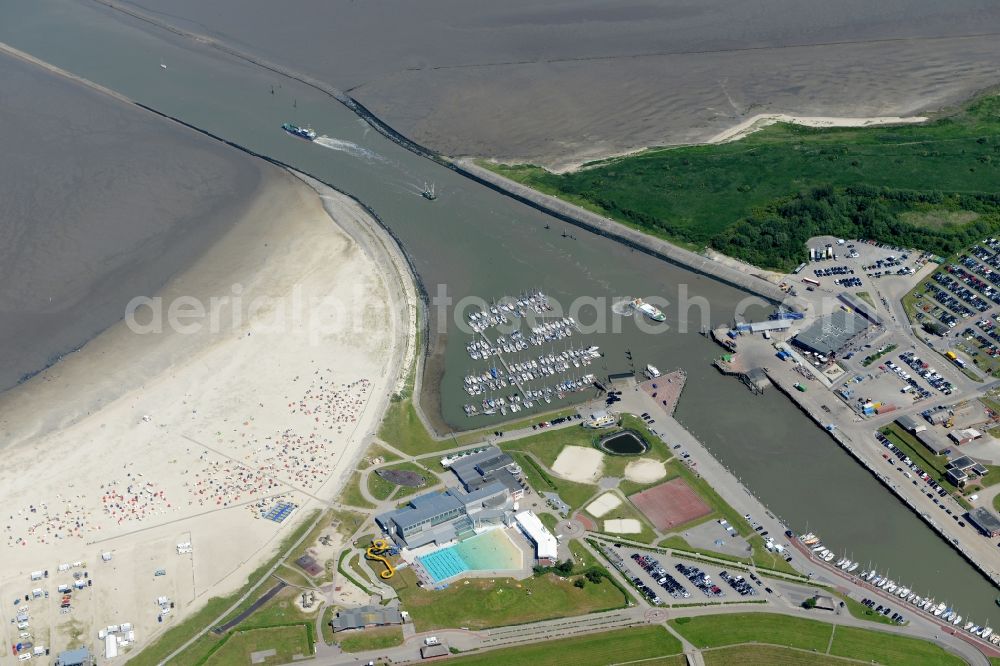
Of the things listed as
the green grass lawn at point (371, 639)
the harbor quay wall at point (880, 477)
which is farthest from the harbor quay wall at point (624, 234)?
the green grass lawn at point (371, 639)

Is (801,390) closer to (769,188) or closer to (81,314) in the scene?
(769,188)

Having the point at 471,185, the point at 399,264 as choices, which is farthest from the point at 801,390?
the point at 471,185

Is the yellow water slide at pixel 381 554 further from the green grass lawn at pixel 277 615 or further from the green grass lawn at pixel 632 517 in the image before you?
the green grass lawn at pixel 632 517

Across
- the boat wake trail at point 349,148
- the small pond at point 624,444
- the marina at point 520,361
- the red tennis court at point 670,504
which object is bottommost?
the red tennis court at point 670,504

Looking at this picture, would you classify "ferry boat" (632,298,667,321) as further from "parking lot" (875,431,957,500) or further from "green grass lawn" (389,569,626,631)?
"green grass lawn" (389,569,626,631)

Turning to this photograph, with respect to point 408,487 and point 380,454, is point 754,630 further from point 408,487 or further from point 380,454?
point 380,454

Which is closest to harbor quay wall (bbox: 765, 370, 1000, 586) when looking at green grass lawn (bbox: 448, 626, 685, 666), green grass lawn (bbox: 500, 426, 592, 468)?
green grass lawn (bbox: 500, 426, 592, 468)
